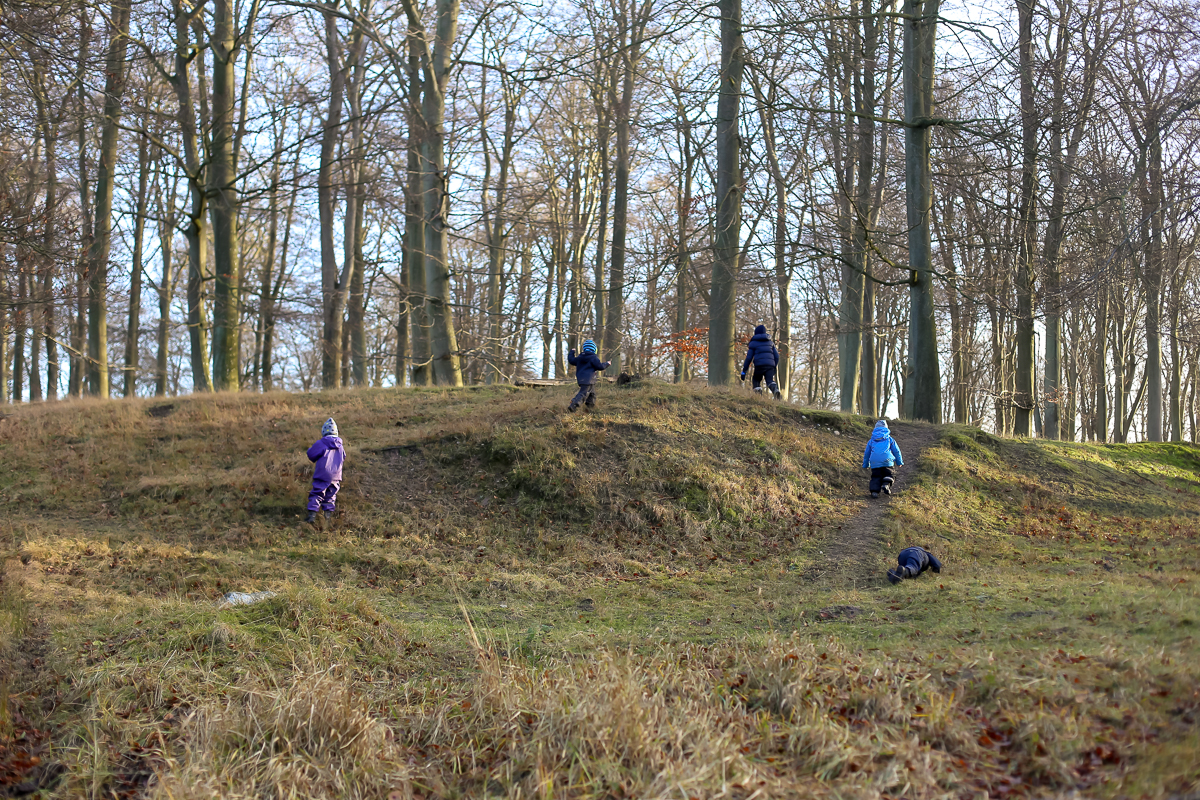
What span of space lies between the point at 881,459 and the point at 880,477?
40 centimetres

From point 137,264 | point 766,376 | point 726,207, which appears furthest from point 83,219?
point 766,376

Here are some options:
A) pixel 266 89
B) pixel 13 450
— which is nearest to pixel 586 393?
pixel 13 450

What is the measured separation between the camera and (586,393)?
45.9ft

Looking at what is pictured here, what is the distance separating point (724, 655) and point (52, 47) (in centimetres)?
964

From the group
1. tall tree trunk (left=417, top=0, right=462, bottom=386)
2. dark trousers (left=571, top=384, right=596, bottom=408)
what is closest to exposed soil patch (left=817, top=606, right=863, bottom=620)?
dark trousers (left=571, top=384, right=596, bottom=408)

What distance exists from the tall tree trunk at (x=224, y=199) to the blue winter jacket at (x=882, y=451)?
14.7 metres

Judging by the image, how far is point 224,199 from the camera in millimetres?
19125

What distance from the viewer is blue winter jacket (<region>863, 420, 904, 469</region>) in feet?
40.8

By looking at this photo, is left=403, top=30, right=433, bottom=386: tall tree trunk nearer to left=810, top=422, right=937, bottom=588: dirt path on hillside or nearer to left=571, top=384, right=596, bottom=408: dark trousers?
left=571, top=384, right=596, bottom=408: dark trousers

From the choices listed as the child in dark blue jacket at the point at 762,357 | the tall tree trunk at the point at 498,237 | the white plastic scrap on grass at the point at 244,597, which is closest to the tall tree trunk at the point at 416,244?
the tall tree trunk at the point at 498,237

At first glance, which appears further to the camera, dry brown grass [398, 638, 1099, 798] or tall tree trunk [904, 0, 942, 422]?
tall tree trunk [904, 0, 942, 422]

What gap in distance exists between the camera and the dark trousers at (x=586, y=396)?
13.9 metres

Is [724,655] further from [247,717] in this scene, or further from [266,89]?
[266,89]

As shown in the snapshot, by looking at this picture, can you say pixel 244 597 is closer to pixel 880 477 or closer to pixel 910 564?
pixel 910 564
